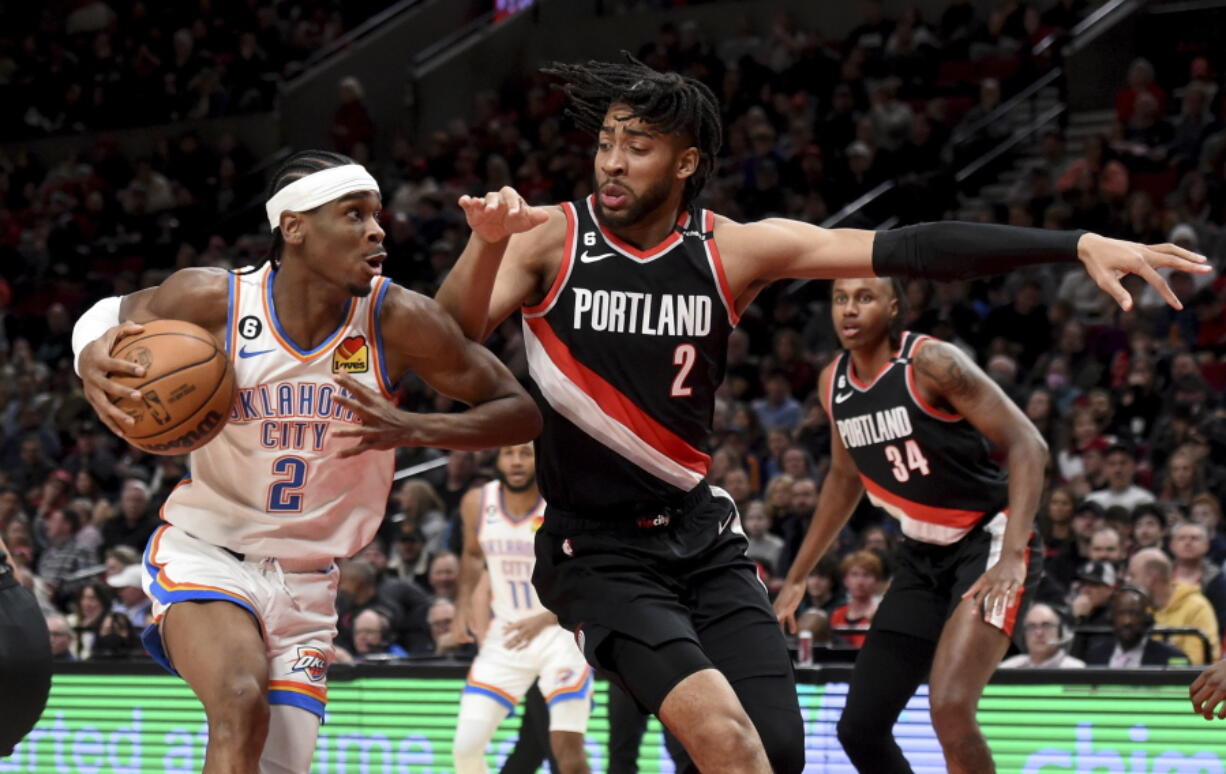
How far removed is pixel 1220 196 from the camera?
12.8 m

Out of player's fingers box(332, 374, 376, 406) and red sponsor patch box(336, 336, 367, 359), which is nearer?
player's fingers box(332, 374, 376, 406)

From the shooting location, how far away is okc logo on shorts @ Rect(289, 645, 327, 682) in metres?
4.65

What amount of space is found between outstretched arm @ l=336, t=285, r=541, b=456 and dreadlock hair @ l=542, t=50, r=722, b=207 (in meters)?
0.84

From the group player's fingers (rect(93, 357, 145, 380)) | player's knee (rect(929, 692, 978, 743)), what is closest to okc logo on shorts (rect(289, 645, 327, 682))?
player's fingers (rect(93, 357, 145, 380))

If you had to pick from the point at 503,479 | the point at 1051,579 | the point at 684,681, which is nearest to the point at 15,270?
the point at 503,479

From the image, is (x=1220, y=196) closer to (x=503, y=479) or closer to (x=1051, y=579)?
(x=1051, y=579)

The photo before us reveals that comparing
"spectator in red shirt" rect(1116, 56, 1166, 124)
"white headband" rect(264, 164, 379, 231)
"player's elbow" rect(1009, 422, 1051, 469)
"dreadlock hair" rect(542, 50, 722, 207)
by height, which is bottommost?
"player's elbow" rect(1009, 422, 1051, 469)

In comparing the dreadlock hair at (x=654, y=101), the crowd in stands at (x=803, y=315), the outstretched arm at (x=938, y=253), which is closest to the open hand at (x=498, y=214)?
the dreadlock hair at (x=654, y=101)

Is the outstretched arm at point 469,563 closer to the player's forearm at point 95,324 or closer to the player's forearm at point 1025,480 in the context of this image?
the player's forearm at point 1025,480

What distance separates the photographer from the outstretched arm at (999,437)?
575 centimetres

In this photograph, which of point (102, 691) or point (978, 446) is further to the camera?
point (102, 691)

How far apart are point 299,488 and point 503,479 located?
3.77 m

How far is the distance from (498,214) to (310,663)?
142 centimetres

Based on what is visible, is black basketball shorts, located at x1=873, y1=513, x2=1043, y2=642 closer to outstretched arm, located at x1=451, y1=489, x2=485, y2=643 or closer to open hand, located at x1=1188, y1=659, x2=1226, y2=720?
open hand, located at x1=1188, y1=659, x2=1226, y2=720
